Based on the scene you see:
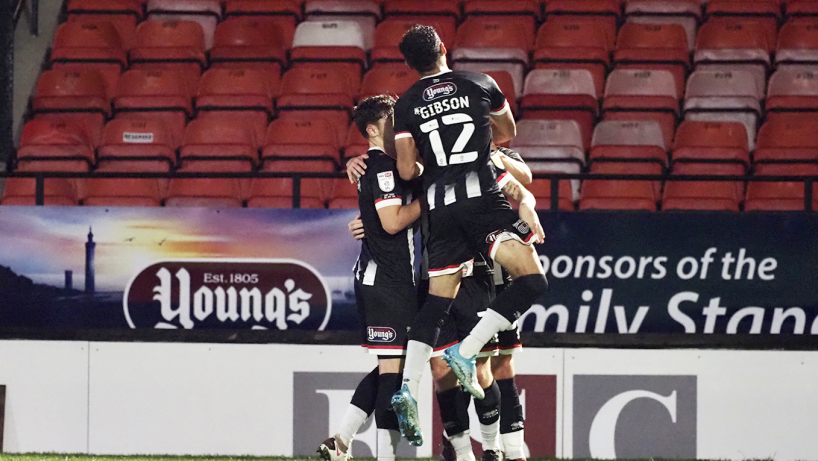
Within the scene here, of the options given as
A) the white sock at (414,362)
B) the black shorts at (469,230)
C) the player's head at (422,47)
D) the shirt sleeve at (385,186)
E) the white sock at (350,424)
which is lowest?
the white sock at (350,424)

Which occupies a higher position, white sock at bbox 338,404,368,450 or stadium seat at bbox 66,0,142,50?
stadium seat at bbox 66,0,142,50

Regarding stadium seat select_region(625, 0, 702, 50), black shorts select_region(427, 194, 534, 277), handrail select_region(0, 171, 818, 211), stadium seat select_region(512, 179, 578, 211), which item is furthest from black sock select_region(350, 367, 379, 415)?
stadium seat select_region(625, 0, 702, 50)

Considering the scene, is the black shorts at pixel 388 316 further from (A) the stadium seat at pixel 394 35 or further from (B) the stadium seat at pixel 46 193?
(A) the stadium seat at pixel 394 35

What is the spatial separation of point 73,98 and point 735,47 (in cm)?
628

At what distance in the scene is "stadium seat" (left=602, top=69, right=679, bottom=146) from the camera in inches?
387

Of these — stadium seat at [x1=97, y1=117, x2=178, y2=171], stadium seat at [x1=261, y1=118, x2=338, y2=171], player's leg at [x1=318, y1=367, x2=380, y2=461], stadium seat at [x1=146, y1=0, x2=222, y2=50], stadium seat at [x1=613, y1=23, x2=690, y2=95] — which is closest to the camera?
player's leg at [x1=318, y1=367, x2=380, y2=461]

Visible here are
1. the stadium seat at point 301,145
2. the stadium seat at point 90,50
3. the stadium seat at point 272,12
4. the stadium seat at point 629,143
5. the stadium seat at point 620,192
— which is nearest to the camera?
the stadium seat at point 620,192

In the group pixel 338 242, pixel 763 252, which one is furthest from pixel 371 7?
pixel 763 252

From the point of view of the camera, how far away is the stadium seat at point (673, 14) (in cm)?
1089

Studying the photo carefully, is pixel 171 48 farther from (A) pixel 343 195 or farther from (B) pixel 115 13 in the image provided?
(A) pixel 343 195

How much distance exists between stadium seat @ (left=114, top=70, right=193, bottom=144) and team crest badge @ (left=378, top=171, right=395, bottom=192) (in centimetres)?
482

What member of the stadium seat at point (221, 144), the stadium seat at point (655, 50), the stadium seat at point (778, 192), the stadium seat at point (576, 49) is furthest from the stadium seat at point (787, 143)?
the stadium seat at point (221, 144)

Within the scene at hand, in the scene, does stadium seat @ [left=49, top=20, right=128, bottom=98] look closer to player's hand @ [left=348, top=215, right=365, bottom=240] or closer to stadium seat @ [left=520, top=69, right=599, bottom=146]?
stadium seat @ [left=520, top=69, right=599, bottom=146]

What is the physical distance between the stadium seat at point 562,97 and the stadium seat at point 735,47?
3.93 ft
